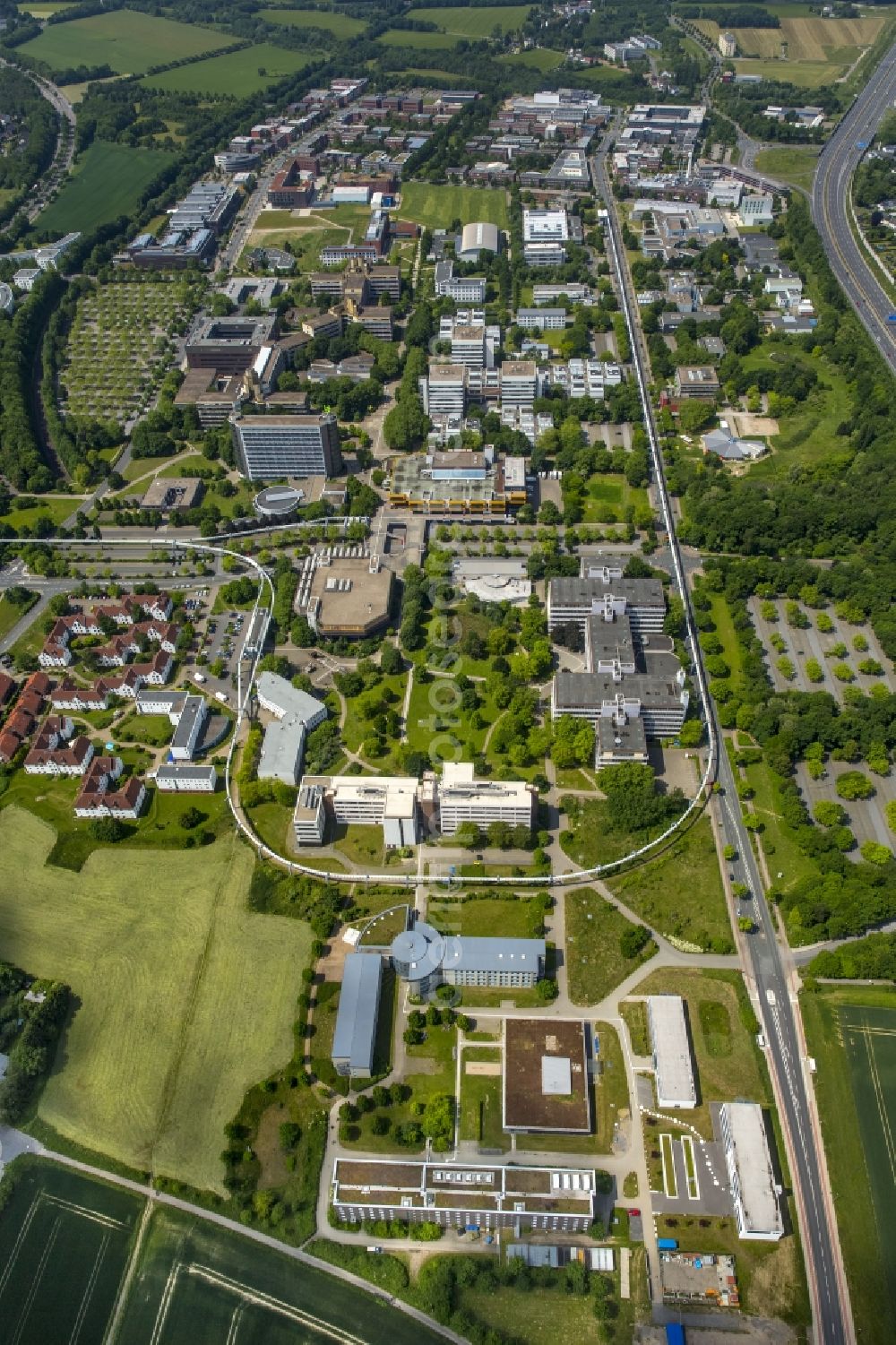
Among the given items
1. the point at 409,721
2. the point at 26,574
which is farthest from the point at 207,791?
the point at 26,574

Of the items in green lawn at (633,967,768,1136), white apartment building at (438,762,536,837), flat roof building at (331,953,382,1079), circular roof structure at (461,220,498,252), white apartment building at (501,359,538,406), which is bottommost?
green lawn at (633,967,768,1136)

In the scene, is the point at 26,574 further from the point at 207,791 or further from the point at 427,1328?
the point at 427,1328

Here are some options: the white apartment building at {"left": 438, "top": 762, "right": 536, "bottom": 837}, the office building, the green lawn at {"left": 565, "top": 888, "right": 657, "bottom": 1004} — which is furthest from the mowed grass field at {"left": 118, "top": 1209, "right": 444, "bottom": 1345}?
the office building

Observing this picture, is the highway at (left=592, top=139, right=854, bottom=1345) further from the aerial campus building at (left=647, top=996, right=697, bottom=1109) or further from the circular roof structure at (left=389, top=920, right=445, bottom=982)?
the circular roof structure at (left=389, top=920, right=445, bottom=982)

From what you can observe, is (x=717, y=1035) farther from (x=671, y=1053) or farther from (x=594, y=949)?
(x=594, y=949)

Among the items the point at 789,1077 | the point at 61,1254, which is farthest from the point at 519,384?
the point at 61,1254
